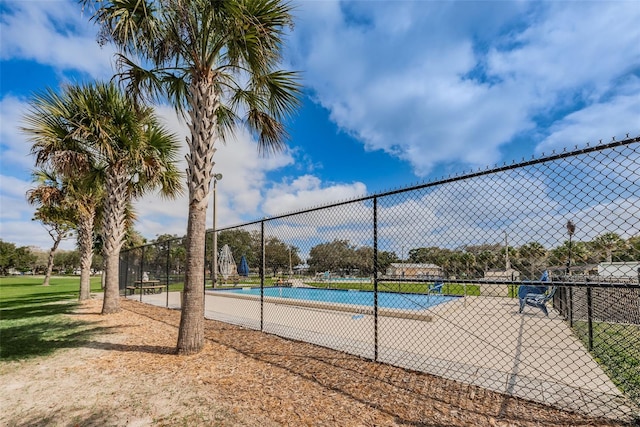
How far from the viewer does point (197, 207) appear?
4.98 metres

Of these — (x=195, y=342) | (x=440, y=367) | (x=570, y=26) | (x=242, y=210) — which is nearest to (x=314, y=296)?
(x=195, y=342)

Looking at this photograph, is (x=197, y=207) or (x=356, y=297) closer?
(x=197, y=207)

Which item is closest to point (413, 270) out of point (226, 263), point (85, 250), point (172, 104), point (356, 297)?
point (356, 297)

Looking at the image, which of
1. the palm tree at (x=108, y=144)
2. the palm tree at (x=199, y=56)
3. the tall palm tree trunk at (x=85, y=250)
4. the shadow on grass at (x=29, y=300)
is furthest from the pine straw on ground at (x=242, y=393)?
the shadow on grass at (x=29, y=300)

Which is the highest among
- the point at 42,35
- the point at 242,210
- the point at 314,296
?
the point at 42,35

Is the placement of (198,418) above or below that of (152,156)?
below

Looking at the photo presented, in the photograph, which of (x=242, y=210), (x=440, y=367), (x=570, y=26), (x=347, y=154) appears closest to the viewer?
(x=440, y=367)

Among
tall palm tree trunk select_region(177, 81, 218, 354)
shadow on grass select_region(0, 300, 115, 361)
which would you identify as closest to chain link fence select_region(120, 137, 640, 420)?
tall palm tree trunk select_region(177, 81, 218, 354)

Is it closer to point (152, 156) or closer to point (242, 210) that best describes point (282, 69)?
point (152, 156)

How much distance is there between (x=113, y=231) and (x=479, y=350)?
30.6ft

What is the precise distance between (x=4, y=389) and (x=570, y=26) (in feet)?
28.7

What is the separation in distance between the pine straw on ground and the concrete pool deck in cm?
33

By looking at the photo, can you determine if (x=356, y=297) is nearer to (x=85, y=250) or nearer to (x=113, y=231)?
(x=113, y=231)

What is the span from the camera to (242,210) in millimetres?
24375
